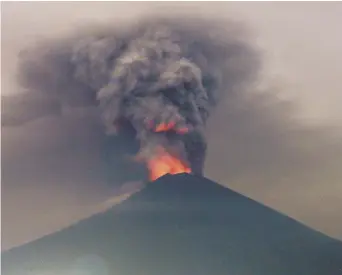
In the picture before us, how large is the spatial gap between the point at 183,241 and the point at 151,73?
0.69 meters

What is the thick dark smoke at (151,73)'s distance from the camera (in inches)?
87.2

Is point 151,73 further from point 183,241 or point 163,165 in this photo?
point 183,241

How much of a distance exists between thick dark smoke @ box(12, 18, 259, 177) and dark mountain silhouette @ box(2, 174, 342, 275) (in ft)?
0.56

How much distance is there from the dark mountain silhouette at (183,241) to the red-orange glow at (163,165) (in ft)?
0.09

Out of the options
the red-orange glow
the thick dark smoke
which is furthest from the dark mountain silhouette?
the thick dark smoke

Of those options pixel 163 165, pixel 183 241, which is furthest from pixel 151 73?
pixel 183 241

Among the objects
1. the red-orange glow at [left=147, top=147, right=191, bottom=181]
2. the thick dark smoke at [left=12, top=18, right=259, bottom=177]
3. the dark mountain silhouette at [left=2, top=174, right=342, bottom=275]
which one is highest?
the thick dark smoke at [left=12, top=18, right=259, bottom=177]

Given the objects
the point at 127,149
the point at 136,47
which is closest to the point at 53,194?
the point at 127,149

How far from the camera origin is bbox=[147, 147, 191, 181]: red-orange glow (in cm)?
220

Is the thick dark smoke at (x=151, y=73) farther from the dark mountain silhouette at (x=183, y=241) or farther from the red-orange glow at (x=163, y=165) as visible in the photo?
the dark mountain silhouette at (x=183, y=241)

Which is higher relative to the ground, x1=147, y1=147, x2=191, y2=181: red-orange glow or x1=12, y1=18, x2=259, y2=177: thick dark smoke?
x1=12, y1=18, x2=259, y2=177: thick dark smoke

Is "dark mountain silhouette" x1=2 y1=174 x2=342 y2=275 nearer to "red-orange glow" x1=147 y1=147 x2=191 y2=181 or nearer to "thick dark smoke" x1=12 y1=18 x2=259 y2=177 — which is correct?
"red-orange glow" x1=147 y1=147 x2=191 y2=181

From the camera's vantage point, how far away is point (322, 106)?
2.27 meters

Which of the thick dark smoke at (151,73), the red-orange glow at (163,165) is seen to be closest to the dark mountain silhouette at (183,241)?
the red-orange glow at (163,165)
